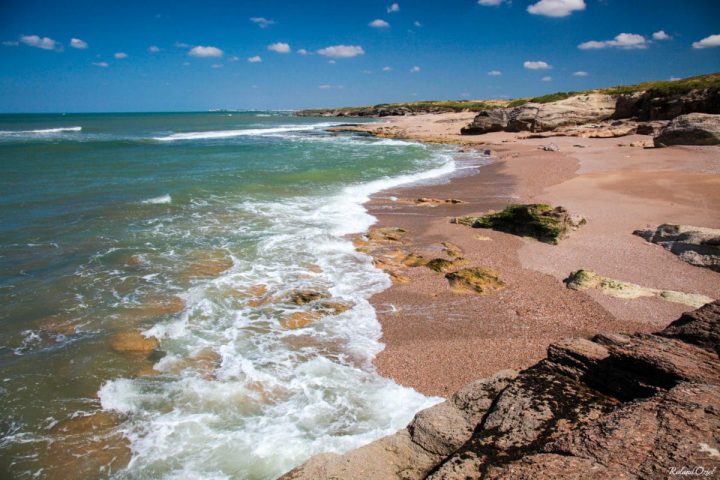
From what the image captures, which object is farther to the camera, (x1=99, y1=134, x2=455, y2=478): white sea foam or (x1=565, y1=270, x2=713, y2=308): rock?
(x1=565, y1=270, x2=713, y2=308): rock

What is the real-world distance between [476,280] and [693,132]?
2604 cm

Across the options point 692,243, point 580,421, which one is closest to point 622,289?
point 692,243

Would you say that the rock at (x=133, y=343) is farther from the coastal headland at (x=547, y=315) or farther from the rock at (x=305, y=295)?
the coastal headland at (x=547, y=315)

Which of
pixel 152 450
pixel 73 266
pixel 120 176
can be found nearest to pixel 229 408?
pixel 152 450

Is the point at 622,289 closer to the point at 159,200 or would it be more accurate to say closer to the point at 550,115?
the point at 159,200

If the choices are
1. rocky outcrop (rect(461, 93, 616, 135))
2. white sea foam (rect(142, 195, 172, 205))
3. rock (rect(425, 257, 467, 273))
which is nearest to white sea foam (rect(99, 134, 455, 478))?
rock (rect(425, 257, 467, 273))

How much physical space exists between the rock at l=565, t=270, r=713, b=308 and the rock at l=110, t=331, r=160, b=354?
28.1ft

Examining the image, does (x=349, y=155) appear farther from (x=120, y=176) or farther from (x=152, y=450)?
(x=152, y=450)

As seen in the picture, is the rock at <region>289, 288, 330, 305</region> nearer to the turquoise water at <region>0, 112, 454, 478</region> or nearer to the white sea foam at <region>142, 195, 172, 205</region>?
the turquoise water at <region>0, 112, 454, 478</region>

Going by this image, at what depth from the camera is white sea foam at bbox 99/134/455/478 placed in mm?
5109

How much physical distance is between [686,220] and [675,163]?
11.8 m

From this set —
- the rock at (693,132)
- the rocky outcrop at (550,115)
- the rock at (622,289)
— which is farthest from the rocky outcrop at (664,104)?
the rock at (622,289)

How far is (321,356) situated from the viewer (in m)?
7.03

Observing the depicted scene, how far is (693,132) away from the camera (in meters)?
25.6
